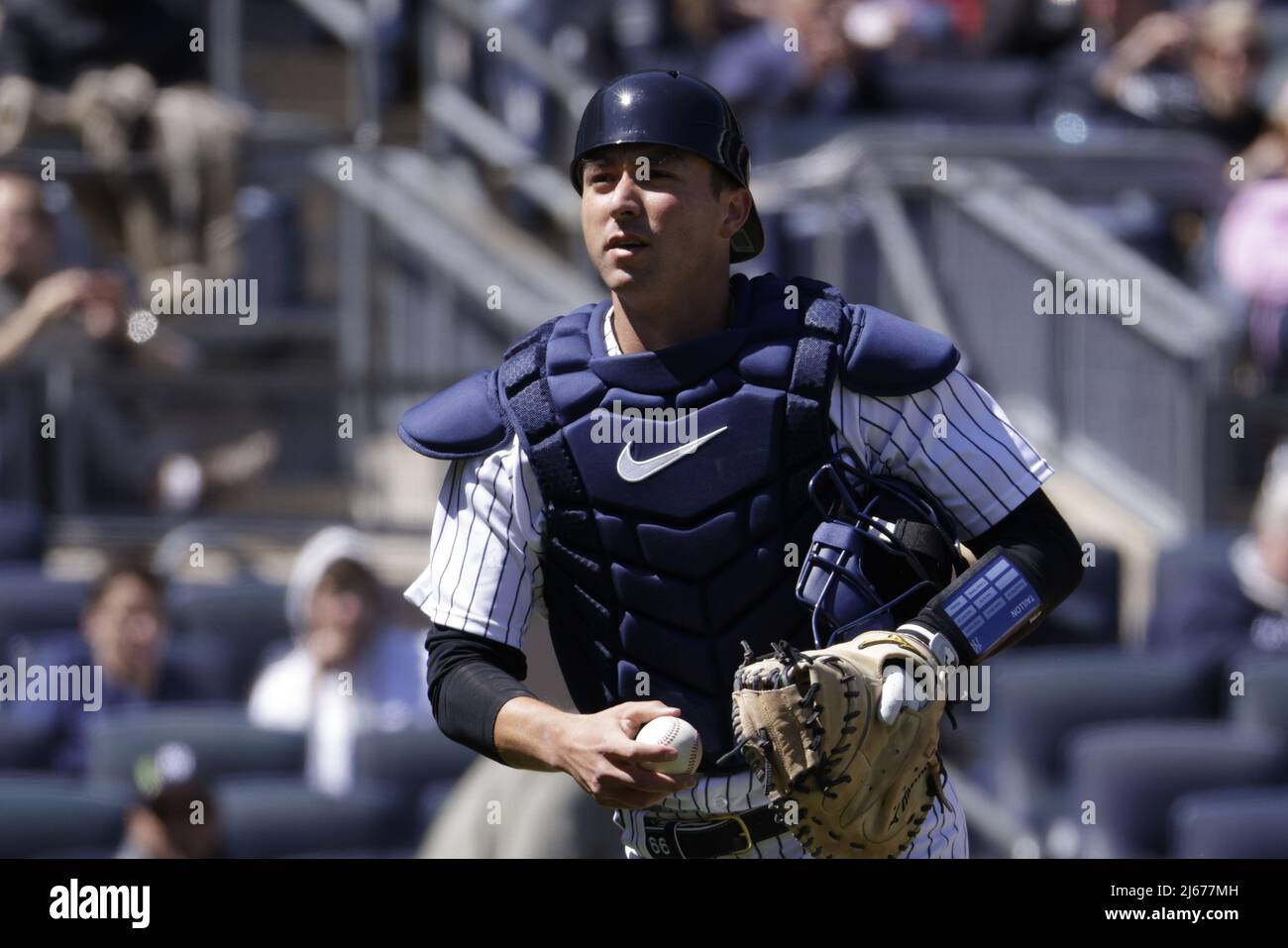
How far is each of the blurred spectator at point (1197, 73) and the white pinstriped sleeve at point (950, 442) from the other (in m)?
5.78

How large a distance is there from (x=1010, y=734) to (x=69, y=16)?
4151 millimetres

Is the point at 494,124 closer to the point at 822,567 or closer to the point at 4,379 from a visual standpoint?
the point at 4,379

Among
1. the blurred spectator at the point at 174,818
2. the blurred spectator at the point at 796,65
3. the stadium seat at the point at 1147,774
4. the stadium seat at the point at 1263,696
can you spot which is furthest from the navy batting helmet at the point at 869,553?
the blurred spectator at the point at 796,65

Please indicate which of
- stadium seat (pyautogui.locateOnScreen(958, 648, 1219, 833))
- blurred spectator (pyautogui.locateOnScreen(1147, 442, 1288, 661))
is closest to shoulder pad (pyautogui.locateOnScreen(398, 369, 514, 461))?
stadium seat (pyautogui.locateOnScreen(958, 648, 1219, 833))

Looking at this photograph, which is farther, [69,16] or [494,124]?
[494,124]

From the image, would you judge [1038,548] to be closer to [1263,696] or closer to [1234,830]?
[1234,830]

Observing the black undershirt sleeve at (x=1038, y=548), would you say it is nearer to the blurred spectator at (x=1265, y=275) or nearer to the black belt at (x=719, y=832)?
the black belt at (x=719, y=832)

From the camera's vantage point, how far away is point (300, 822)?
544 centimetres

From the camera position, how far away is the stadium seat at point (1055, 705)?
5.97m

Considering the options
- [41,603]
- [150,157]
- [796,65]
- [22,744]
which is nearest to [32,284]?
[150,157]

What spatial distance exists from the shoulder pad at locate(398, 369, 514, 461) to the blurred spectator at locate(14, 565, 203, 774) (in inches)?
126

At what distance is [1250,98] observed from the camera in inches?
328
